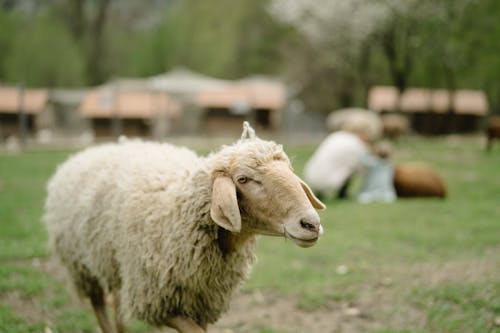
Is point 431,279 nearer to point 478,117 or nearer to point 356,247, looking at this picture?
point 356,247

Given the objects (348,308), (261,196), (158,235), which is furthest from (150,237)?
(348,308)

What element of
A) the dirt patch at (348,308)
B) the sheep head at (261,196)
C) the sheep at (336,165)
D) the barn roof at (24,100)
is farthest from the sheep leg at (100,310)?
the barn roof at (24,100)

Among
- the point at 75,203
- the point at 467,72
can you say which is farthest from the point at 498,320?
the point at 467,72

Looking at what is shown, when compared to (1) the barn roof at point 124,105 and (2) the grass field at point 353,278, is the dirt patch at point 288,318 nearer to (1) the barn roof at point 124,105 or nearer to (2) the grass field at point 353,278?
(2) the grass field at point 353,278

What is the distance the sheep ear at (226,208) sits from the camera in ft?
9.43

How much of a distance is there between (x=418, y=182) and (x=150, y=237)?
25.9 ft

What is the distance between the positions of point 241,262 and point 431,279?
2.71m

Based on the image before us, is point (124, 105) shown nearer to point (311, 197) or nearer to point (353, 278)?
point (353, 278)

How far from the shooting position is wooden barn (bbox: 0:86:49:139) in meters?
22.0

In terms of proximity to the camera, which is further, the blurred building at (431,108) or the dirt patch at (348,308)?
the blurred building at (431,108)

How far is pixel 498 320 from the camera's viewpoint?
4086mm

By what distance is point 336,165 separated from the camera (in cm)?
994

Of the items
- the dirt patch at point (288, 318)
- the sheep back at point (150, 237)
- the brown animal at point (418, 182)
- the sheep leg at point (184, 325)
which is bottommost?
the dirt patch at point (288, 318)

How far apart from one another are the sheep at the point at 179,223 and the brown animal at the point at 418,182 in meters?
7.07
